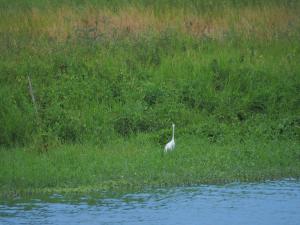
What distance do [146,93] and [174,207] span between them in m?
5.27

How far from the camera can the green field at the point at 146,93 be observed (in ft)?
43.2

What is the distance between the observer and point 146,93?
16484 millimetres

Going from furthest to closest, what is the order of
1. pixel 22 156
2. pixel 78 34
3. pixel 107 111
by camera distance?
1. pixel 78 34
2. pixel 107 111
3. pixel 22 156

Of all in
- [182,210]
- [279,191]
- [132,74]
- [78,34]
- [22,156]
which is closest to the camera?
[182,210]

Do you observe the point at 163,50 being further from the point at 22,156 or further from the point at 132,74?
the point at 22,156

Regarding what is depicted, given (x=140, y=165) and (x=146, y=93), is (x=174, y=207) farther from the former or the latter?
(x=146, y=93)

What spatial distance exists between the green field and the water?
467mm

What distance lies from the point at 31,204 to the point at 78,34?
777cm

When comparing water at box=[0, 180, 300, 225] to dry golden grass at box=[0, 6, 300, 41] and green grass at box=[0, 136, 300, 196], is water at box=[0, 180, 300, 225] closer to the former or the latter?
green grass at box=[0, 136, 300, 196]

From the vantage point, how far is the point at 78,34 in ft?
61.4

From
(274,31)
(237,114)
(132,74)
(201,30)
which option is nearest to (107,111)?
(132,74)

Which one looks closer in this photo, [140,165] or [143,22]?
[140,165]

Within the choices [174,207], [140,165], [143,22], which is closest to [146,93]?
[143,22]

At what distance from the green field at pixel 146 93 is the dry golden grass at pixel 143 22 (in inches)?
1.2
